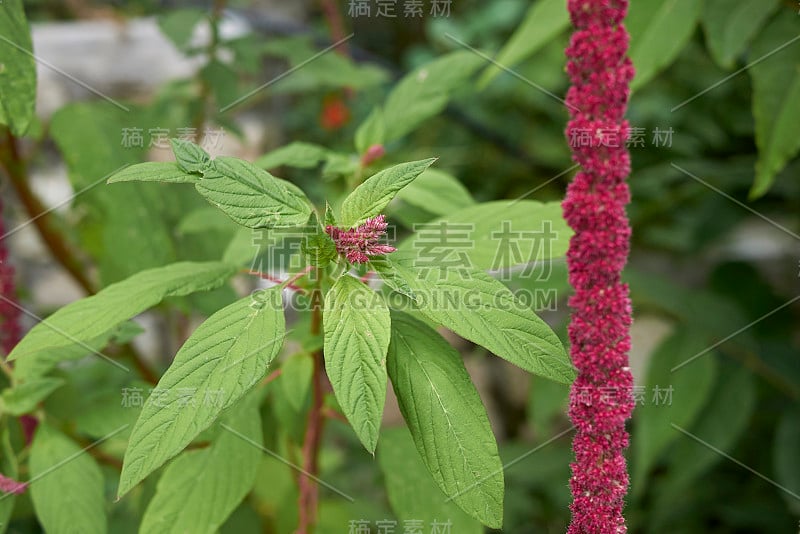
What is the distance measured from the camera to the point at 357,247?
53 centimetres

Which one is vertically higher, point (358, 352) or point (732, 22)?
point (732, 22)

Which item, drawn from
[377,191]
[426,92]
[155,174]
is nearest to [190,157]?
[155,174]

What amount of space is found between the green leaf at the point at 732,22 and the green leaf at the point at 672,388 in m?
0.43

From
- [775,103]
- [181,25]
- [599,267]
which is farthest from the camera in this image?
[181,25]

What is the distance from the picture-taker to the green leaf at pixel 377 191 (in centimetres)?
51

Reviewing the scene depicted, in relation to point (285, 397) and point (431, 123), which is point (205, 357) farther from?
point (431, 123)

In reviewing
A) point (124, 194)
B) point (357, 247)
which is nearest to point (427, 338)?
point (357, 247)

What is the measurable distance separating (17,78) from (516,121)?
69.7 inches

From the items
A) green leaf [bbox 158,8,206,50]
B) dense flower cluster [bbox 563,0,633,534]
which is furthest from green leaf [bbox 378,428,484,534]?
green leaf [bbox 158,8,206,50]

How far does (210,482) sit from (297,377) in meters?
0.11

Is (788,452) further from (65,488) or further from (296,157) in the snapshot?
(65,488)

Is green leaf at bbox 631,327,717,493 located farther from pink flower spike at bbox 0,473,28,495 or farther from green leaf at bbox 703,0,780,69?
pink flower spike at bbox 0,473,28,495

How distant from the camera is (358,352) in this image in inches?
19.0

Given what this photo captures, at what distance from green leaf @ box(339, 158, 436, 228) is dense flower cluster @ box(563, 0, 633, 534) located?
102mm
